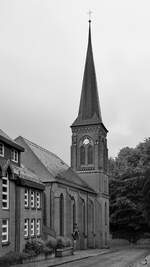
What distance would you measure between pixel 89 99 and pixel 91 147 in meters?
7.62

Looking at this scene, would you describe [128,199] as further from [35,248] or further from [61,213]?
[35,248]

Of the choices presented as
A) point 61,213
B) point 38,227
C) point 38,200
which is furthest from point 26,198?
point 61,213

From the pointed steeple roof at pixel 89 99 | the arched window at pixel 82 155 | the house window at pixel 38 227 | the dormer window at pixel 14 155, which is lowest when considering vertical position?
the house window at pixel 38 227

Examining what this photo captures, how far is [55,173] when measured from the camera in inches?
2018

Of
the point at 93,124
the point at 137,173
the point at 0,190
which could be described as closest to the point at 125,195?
the point at 137,173

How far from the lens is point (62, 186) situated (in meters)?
50.9

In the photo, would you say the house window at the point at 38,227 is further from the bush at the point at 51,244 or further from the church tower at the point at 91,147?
the church tower at the point at 91,147

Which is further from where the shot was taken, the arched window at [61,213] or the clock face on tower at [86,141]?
the clock face on tower at [86,141]

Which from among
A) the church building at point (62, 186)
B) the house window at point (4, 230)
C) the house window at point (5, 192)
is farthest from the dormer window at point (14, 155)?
the house window at point (4, 230)

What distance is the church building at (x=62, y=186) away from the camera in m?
30.9

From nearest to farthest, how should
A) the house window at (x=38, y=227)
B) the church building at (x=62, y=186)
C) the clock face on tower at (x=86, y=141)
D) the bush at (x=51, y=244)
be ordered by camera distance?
the church building at (x=62, y=186), the house window at (x=38, y=227), the bush at (x=51, y=244), the clock face on tower at (x=86, y=141)

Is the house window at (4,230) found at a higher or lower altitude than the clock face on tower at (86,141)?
lower

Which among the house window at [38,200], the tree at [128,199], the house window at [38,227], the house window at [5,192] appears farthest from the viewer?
the tree at [128,199]

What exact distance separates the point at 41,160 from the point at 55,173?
7.28ft
